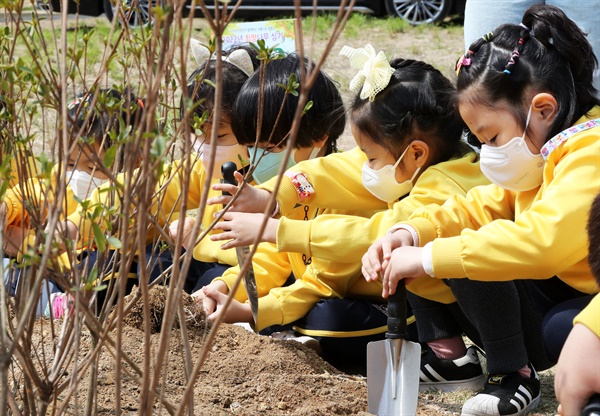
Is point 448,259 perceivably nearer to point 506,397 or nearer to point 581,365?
point 506,397

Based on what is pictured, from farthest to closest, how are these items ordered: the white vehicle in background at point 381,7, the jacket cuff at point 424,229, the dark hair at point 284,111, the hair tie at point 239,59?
the white vehicle in background at point 381,7, the hair tie at point 239,59, the dark hair at point 284,111, the jacket cuff at point 424,229

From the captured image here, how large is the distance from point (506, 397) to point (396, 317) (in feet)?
1.48

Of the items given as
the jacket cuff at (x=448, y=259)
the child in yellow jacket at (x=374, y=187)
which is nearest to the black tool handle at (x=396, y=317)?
the jacket cuff at (x=448, y=259)

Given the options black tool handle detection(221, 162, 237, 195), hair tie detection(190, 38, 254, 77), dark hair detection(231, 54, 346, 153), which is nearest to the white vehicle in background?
hair tie detection(190, 38, 254, 77)

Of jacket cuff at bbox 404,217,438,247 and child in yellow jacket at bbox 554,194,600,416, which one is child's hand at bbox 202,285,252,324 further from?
child in yellow jacket at bbox 554,194,600,416

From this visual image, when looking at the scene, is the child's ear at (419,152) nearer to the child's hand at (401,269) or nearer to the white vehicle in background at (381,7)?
the child's hand at (401,269)

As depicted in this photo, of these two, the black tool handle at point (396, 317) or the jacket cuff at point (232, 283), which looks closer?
Answer: the black tool handle at point (396, 317)

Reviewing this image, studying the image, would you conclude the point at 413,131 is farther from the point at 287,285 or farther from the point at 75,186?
the point at 75,186

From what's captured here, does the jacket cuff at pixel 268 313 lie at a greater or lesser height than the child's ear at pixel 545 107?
lesser

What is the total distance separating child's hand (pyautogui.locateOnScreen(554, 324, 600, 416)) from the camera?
1473 mm

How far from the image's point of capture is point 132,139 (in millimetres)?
1444

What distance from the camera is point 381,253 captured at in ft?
7.84

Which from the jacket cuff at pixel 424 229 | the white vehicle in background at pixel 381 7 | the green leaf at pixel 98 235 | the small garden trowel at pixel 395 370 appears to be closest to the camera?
the green leaf at pixel 98 235

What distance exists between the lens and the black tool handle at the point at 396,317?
2162 millimetres
